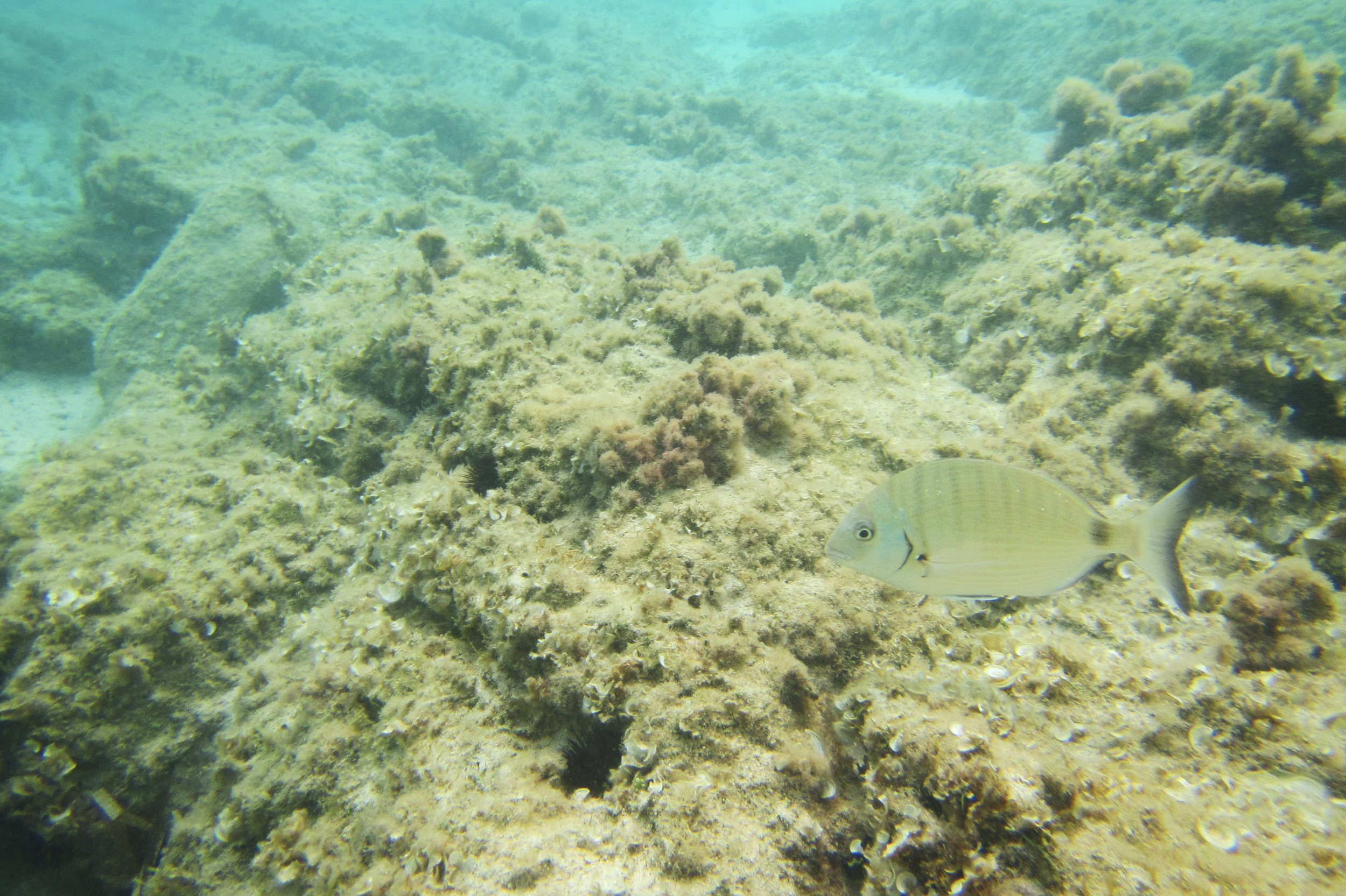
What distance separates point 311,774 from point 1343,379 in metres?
6.00

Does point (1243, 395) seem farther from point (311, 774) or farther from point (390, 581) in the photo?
point (311, 774)

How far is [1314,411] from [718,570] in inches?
143

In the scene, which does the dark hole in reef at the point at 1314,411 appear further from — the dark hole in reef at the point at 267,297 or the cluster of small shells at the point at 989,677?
the dark hole in reef at the point at 267,297

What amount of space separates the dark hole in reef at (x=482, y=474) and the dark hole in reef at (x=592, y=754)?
6.11ft

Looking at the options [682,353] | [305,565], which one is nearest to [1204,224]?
[682,353]

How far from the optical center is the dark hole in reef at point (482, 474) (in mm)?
3748

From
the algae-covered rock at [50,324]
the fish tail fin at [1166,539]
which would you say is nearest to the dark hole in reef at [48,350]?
the algae-covered rock at [50,324]

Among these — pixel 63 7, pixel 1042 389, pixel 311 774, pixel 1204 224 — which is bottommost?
pixel 311 774

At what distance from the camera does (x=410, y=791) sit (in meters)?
2.27

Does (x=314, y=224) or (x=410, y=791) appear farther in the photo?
(x=314, y=224)

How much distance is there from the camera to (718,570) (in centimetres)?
262

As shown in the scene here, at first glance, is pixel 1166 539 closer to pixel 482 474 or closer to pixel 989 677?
pixel 989 677

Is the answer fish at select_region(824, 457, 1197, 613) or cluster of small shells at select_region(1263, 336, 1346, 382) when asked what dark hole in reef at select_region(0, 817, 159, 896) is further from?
cluster of small shells at select_region(1263, 336, 1346, 382)

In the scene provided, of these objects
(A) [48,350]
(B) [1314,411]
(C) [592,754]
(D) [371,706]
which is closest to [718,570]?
(C) [592,754]
